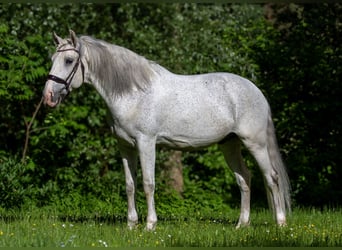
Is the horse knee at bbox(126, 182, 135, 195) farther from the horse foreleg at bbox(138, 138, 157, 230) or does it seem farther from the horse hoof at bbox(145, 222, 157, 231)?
the horse hoof at bbox(145, 222, 157, 231)

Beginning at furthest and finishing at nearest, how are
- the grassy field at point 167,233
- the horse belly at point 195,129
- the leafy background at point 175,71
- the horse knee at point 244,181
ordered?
1. the leafy background at point 175,71
2. the horse knee at point 244,181
3. the horse belly at point 195,129
4. the grassy field at point 167,233

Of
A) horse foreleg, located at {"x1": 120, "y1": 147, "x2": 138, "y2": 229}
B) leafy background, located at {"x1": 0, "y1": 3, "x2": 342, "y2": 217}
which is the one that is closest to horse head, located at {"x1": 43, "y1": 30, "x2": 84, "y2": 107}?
horse foreleg, located at {"x1": 120, "y1": 147, "x2": 138, "y2": 229}

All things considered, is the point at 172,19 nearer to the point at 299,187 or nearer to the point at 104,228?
the point at 299,187

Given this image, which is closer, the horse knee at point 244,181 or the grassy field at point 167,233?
the grassy field at point 167,233

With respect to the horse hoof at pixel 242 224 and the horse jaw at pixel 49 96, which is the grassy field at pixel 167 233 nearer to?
the horse hoof at pixel 242 224

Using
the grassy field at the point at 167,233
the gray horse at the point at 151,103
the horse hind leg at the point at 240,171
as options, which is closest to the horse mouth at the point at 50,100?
the gray horse at the point at 151,103

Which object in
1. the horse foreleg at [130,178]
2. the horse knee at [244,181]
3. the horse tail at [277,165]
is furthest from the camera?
the horse knee at [244,181]

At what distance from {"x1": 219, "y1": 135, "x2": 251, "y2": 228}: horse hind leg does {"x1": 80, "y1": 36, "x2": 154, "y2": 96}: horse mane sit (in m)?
1.49

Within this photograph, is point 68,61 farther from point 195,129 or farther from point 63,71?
point 195,129

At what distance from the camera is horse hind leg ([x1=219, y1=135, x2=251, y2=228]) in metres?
8.69

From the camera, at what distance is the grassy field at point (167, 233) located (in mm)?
6633

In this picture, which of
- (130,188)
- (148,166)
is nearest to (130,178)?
(130,188)

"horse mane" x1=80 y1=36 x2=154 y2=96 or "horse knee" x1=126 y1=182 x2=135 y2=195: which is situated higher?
"horse mane" x1=80 y1=36 x2=154 y2=96

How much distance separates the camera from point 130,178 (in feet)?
26.7
